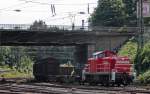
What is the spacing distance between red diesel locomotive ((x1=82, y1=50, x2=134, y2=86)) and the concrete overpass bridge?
1183 inches

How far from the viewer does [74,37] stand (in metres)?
72.4

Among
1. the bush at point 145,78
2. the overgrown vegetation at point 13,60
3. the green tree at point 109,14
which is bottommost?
the overgrown vegetation at point 13,60

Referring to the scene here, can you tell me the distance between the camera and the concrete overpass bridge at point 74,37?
71.0 metres

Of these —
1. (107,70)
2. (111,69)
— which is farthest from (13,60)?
(111,69)

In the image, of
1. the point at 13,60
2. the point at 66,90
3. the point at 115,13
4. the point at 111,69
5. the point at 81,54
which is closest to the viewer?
the point at 66,90

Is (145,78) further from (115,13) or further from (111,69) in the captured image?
(115,13)

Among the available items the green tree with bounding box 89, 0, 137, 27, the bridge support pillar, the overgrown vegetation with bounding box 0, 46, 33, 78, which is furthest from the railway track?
the overgrown vegetation with bounding box 0, 46, 33, 78

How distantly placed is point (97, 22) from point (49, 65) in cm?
5964

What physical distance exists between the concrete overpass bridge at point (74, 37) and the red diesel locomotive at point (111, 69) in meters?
30.1

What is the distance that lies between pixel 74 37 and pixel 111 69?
33.8 metres

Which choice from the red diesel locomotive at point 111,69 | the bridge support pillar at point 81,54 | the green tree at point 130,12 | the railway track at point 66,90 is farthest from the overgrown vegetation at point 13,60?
the railway track at point 66,90

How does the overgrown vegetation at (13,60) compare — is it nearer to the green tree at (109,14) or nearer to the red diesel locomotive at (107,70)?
the green tree at (109,14)

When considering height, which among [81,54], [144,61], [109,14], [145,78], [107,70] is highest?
[109,14]

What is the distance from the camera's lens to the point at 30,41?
72.2 meters
